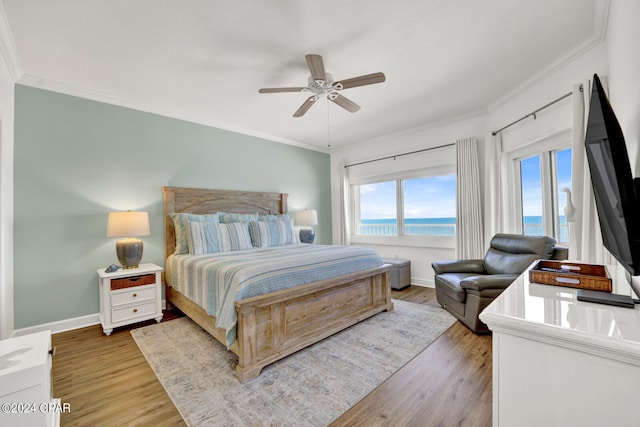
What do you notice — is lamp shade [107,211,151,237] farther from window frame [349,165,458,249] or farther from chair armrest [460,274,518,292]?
window frame [349,165,458,249]

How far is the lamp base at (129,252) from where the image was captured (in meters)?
2.97

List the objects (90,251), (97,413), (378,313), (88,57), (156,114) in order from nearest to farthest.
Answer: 1. (97,413)
2. (88,57)
3. (90,251)
4. (378,313)
5. (156,114)

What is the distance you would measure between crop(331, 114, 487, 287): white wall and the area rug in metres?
1.57

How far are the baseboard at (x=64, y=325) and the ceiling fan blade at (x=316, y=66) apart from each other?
3487 mm

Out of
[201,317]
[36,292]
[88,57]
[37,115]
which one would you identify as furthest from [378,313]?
[37,115]

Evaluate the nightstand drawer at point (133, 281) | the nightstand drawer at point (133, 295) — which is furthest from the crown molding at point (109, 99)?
the nightstand drawer at point (133, 295)

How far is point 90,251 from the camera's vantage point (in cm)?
302

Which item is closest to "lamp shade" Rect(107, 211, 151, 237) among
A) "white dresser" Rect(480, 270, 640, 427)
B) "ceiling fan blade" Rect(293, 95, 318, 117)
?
"ceiling fan blade" Rect(293, 95, 318, 117)

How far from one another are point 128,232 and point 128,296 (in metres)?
0.68

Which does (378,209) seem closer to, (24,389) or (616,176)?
(616,176)

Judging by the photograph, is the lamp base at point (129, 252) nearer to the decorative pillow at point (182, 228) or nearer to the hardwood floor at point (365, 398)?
the decorative pillow at point (182, 228)

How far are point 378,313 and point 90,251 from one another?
3380 millimetres

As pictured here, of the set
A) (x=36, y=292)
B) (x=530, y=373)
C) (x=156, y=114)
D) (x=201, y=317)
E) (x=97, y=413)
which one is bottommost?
(x=97, y=413)

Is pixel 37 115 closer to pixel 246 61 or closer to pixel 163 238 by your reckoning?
pixel 163 238
